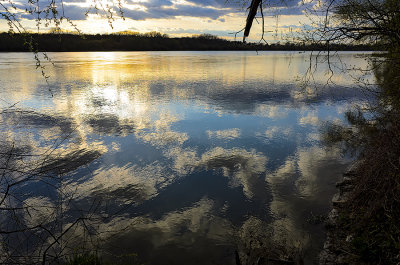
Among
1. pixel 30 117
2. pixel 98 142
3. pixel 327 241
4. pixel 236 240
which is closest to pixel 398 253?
pixel 327 241

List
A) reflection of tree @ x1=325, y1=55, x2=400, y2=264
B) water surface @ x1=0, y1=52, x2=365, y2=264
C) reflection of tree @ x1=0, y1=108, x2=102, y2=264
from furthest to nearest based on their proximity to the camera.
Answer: water surface @ x1=0, y1=52, x2=365, y2=264
reflection of tree @ x1=0, y1=108, x2=102, y2=264
reflection of tree @ x1=325, y1=55, x2=400, y2=264

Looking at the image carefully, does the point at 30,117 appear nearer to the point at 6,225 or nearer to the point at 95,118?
the point at 95,118

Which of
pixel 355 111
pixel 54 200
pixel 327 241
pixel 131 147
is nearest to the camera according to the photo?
pixel 327 241

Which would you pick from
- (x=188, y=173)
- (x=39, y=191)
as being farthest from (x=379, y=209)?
(x=39, y=191)

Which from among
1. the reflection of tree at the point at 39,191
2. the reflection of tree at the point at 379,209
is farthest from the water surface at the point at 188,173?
the reflection of tree at the point at 379,209

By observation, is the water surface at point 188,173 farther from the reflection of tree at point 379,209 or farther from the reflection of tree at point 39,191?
the reflection of tree at point 379,209

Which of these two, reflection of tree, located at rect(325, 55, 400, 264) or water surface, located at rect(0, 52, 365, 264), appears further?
water surface, located at rect(0, 52, 365, 264)

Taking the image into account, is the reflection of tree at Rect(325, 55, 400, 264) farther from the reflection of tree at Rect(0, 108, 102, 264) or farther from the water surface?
the reflection of tree at Rect(0, 108, 102, 264)

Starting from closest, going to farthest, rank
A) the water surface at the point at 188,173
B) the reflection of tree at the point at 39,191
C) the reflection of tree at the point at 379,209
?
1. the reflection of tree at the point at 379,209
2. the reflection of tree at the point at 39,191
3. the water surface at the point at 188,173

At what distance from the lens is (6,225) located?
821 centimetres

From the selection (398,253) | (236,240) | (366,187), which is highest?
(366,187)

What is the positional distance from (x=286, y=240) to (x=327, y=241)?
1052mm

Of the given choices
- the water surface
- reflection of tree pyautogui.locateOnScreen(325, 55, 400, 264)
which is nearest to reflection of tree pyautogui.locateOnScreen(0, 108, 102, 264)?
the water surface

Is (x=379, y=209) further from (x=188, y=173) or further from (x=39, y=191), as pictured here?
(x=39, y=191)
